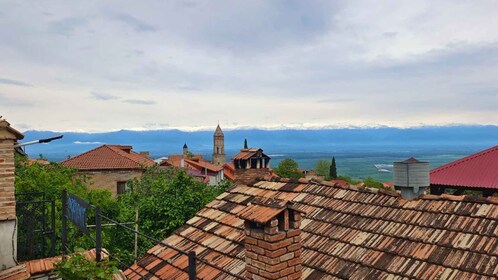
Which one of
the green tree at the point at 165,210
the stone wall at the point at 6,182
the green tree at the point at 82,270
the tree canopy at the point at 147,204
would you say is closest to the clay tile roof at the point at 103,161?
the tree canopy at the point at 147,204

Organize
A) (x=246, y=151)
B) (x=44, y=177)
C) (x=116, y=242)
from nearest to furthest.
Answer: (x=246, y=151), (x=44, y=177), (x=116, y=242)

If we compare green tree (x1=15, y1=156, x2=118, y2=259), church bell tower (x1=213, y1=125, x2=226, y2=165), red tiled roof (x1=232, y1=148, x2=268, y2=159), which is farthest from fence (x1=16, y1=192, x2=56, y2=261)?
church bell tower (x1=213, y1=125, x2=226, y2=165)

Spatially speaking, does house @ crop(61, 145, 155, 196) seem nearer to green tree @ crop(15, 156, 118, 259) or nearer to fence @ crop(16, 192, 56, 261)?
green tree @ crop(15, 156, 118, 259)

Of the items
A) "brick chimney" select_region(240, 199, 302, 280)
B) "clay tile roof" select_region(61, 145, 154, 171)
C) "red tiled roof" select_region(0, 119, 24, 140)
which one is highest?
"red tiled roof" select_region(0, 119, 24, 140)

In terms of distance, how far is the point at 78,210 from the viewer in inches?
241

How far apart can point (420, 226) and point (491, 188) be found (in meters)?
7.14

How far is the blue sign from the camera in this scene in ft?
19.2

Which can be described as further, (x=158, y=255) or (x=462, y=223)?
(x=158, y=255)

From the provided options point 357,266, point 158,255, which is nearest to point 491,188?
point 357,266

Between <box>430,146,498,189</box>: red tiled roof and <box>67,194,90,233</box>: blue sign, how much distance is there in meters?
10.7

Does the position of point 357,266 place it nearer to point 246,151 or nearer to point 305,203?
point 305,203

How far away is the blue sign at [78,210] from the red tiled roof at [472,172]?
10699 mm

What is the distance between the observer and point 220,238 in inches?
258

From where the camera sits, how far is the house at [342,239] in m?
4.28
